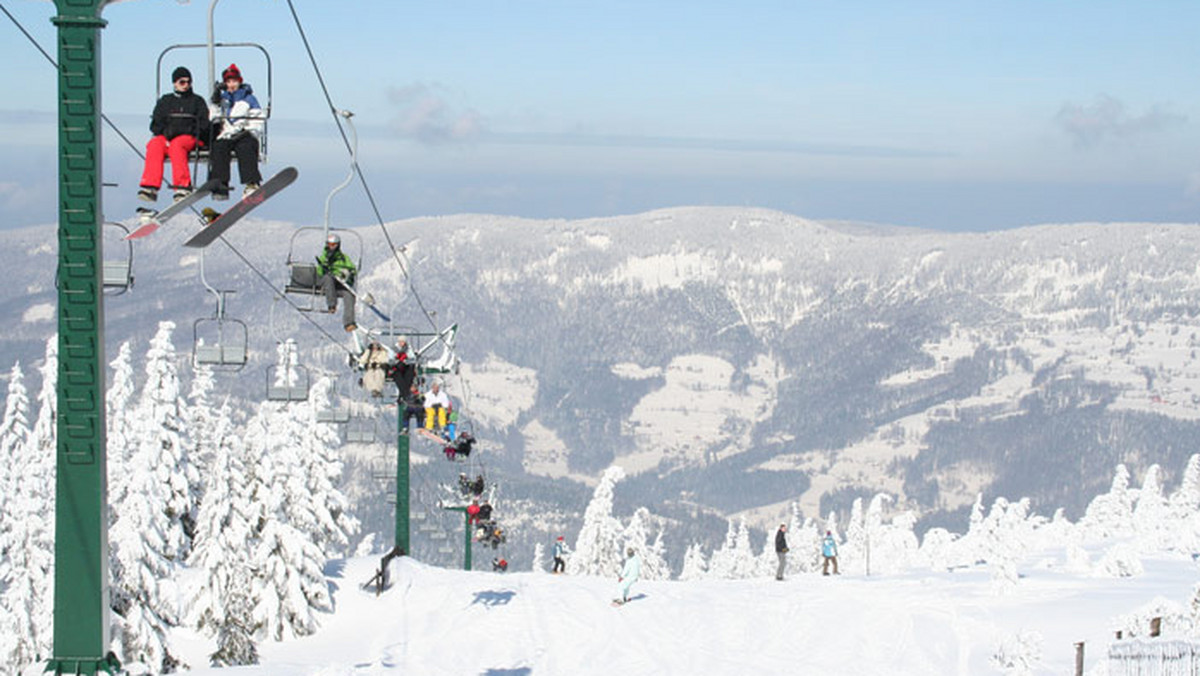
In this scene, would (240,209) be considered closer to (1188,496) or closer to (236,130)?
(236,130)

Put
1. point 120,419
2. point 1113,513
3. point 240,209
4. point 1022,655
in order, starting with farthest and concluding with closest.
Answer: point 1113,513 → point 120,419 → point 1022,655 → point 240,209

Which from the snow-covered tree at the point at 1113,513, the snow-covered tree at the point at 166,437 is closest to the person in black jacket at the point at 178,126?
the snow-covered tree at the point at 166,437

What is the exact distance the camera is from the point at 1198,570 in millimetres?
39031

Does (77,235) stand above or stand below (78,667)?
above

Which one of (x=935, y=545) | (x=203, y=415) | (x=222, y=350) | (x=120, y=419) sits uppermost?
(x=222, y=350)

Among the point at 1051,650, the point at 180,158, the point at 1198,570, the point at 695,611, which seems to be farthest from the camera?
the point at 1198,570

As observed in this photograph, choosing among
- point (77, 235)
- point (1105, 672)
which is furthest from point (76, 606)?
point (1105, 672)

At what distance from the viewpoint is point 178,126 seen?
12.4 m

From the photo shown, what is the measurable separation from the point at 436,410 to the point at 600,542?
5384 cm

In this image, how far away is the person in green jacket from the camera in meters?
21.3

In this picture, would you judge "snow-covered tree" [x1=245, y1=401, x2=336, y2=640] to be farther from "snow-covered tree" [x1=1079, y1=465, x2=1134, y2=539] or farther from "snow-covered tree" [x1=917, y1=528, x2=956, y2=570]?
"snow-covered tree" [x1=1079, y1=465, x2=1134, y2=539]

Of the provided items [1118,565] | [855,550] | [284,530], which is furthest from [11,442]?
[855,550]

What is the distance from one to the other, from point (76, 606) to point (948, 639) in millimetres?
20804

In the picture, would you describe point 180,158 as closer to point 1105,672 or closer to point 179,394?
point 1105,672
